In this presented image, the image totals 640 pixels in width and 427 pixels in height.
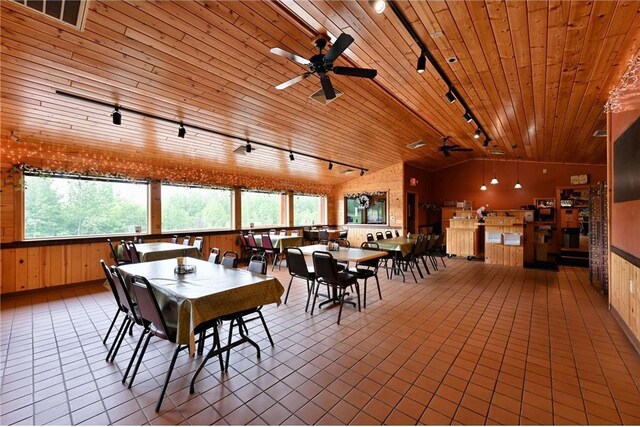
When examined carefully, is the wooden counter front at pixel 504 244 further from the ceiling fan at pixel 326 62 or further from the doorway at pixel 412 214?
the ceiling fan at pixel 326 62

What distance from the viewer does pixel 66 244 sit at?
16.9ft

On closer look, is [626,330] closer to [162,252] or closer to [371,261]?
[371,261]

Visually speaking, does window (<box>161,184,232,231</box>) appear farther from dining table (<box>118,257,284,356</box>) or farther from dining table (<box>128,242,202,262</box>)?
dining table (<box>118,257,284,356</box>)

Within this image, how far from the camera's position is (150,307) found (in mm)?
2135

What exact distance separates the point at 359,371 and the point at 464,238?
6849 millimetres

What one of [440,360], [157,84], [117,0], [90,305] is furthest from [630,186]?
[90,305]

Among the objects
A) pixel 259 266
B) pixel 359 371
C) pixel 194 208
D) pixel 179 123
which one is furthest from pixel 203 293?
pixel 194 208

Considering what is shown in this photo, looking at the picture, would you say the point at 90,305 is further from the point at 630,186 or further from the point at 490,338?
the point at 630,186

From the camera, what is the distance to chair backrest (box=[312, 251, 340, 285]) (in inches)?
137

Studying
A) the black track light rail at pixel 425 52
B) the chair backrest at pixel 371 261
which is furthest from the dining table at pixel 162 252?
the black track light rail at pixel 425 52

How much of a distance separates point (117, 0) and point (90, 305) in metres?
4.11

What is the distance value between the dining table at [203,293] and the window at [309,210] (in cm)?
668

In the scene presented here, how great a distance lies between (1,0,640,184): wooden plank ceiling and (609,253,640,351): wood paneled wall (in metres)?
2.15

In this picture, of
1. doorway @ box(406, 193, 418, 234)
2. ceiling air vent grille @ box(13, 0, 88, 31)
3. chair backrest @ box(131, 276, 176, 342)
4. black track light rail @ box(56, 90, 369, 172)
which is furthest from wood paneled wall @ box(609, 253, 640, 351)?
doorway @ box(406, 193, 418, 234)
